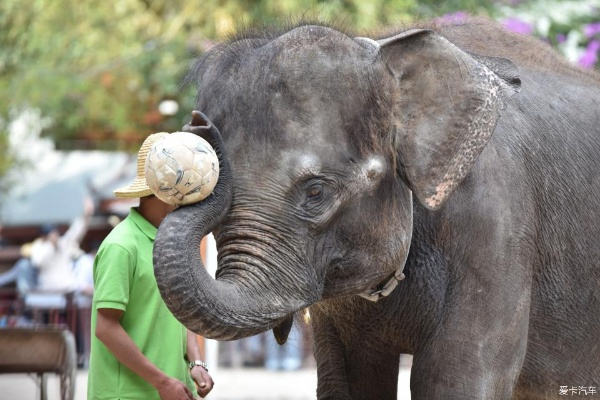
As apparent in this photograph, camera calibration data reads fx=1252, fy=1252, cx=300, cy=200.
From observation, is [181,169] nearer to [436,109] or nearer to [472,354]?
[436,109]

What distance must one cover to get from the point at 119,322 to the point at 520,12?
34.6 ft

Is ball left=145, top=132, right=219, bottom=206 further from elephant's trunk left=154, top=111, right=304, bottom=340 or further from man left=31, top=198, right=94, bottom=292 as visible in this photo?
man left=31, top=198, right=94, bottom=292

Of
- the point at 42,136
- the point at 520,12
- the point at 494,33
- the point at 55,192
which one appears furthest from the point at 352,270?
the point at 55,192

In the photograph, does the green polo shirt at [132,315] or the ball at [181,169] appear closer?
the ball at [181,169]

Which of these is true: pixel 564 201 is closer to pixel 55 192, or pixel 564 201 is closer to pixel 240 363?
pixel 240 363

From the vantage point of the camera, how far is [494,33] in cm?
600

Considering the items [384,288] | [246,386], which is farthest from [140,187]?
[246,386]

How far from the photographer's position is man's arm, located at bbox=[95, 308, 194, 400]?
5113mm

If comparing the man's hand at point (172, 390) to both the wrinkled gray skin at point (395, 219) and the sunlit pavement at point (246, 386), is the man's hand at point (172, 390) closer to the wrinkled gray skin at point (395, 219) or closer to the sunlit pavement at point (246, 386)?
the wrinkled gray skin at point (395, 219)

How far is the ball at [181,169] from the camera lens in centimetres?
426

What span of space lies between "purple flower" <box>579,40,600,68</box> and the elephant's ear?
8124 millimetres

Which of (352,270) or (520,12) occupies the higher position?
(352,270)

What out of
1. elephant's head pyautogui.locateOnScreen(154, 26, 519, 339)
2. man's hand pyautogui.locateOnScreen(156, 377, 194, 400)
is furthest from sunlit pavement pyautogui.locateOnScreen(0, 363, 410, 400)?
elephant's head pyautogui.locateOnScreen(154, 26, 519, 339)

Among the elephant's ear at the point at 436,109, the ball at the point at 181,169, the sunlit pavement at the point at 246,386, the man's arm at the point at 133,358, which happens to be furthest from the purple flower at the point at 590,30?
the ball at the point at 181,169
